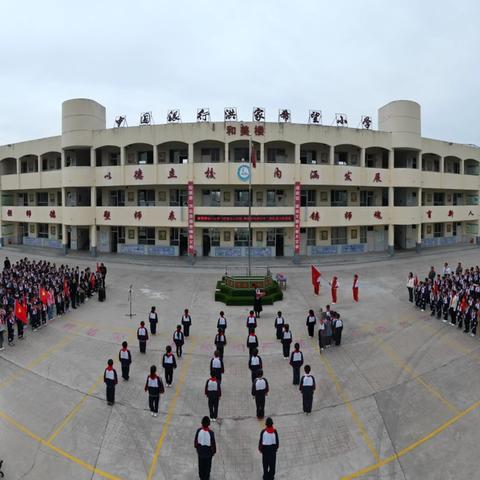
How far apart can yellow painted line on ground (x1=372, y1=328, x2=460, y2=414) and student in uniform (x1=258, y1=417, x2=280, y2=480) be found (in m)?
5.60

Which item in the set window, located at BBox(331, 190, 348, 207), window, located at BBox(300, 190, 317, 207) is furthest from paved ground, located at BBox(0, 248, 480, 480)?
window, located at BBox(331, 190, 348, 207)

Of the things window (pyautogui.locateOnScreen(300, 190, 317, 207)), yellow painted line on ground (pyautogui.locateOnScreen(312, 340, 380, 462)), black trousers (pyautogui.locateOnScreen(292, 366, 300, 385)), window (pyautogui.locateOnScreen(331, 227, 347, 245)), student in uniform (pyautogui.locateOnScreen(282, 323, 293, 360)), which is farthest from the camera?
window (pyautogui.locateOnScreen(331, 227, 347, 245))

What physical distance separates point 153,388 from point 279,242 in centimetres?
2514

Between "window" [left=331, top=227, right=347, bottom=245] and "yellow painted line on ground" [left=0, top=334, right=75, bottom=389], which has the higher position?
"window" [left=331, top=227, right=347, bottom=245]

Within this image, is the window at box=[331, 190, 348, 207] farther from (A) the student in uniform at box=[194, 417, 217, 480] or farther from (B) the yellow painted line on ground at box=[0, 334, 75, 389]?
(A) the student in uniform at box=[194, 417, 217, 480]

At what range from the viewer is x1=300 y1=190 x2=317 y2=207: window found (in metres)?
33.8

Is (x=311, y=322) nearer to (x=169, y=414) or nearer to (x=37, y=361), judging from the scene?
(x=169, y=414)

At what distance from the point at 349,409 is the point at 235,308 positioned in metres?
9.16

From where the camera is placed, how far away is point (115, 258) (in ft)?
105

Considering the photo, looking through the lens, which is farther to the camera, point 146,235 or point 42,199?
point 42,199

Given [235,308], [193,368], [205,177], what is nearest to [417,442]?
[193,368]

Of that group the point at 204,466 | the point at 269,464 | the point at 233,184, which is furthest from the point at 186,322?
the point at 233,184

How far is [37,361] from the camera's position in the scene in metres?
12.4

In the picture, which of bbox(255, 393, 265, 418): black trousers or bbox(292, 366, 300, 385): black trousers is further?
bbox(292, 366, 300, 385): black trousers
